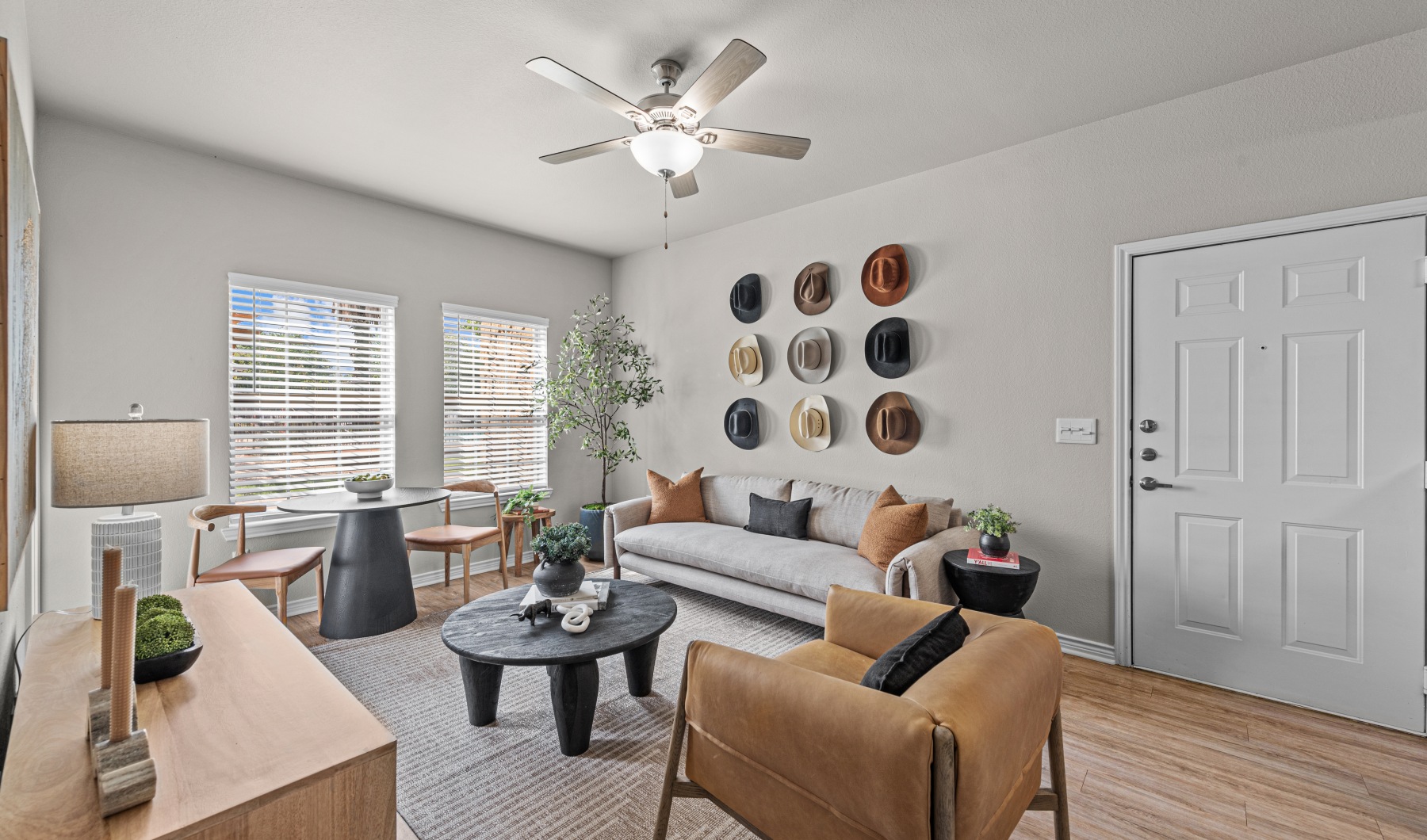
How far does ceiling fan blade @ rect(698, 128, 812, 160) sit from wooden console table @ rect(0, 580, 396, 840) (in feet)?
7.51

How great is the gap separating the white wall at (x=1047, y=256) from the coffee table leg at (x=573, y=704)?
7.77ft

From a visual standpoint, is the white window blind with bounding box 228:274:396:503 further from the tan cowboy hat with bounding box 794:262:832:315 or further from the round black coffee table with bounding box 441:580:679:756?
the tan cowboy hat with bounding box 794:262:832:315

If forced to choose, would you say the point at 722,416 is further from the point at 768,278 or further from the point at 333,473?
the point at 333,473

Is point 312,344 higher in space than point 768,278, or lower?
lower

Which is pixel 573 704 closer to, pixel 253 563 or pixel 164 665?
pixel 164 665

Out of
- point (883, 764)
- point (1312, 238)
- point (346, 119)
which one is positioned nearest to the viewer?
point (883, 764)

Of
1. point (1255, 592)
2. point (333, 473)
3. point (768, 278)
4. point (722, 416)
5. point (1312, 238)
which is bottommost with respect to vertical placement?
point (1255, 592)

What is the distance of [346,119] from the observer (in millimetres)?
2986

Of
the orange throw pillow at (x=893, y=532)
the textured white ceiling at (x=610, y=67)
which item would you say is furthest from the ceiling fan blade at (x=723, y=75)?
the orange throw pillow at (x=893, y=532)

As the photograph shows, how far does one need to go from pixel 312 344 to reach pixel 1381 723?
571cm

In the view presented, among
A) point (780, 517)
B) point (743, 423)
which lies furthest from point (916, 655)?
point (743, 423)

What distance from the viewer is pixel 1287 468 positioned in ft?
8.58

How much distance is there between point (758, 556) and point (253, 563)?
2.70 meters

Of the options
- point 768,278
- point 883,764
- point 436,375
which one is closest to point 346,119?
point 436,375
